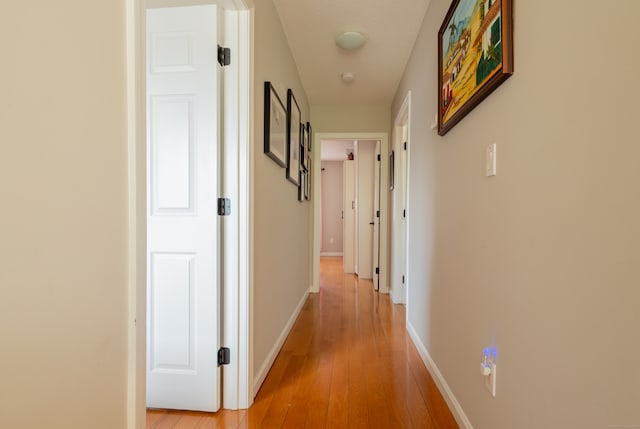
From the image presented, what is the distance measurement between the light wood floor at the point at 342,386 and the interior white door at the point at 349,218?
2606 millimetres

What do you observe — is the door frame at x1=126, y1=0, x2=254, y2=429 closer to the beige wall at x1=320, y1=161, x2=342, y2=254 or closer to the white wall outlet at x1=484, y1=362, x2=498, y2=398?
the white wall outlet at x1=484, y1=362, x2=498, y2=398

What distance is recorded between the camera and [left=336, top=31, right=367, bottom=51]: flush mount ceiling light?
254cm

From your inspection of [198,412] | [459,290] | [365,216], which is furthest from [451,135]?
[365,216]

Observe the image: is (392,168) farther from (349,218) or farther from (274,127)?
(274,127)

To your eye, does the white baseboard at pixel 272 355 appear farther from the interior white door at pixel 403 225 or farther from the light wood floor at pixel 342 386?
the interior white door at pixel 403 225

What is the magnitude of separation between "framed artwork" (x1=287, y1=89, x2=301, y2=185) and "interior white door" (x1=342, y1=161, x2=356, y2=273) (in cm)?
272

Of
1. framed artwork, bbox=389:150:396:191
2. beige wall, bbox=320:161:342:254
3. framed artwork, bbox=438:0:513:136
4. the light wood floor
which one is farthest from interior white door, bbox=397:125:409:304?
beige wall, bbox=320:161:342:254

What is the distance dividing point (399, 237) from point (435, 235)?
1763 millimetres

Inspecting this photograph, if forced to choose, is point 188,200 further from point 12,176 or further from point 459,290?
point 459,290

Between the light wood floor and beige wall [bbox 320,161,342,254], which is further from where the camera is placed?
beige wall [bbox 320,161,342,254]

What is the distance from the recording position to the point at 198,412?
1.58 metres

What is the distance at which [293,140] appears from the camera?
9.10 ft

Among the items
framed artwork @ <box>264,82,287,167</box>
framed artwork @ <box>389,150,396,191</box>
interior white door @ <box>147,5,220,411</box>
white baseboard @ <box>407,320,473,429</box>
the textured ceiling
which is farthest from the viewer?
framed artwork @ <box>389,150,396,191</box>

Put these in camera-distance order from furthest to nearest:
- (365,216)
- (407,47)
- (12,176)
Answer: (365,216), (407,47), (12,176)
